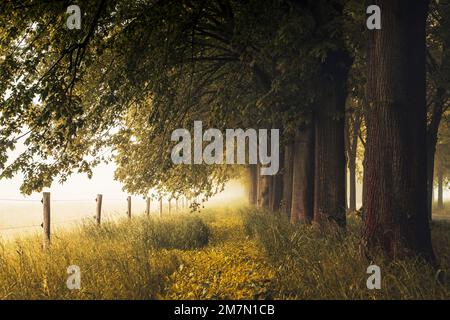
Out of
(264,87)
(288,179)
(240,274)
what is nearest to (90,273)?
(240,274)

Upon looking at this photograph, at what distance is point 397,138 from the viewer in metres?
6.33

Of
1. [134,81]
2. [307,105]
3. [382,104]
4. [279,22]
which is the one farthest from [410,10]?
[134,81]

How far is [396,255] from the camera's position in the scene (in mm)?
6055

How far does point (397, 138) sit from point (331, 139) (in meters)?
3.27

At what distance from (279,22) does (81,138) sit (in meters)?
5.89

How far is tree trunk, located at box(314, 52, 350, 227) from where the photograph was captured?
30.8 feet

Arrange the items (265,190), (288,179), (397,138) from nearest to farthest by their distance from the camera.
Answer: (397,138), (288,179), (265,190)

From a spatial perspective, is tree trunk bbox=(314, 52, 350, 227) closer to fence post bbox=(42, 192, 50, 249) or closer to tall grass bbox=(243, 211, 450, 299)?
tall grass bbox=(243, 211, 450, 299)

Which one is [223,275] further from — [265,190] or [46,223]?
[265,190]

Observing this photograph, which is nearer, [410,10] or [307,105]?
[410,10]

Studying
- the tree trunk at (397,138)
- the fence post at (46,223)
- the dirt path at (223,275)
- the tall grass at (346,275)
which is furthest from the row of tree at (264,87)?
the dirt path at (223,275)

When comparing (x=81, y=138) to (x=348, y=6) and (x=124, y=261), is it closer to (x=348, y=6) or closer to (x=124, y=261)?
(x=124, y=261)

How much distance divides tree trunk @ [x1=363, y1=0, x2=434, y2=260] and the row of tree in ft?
0.05

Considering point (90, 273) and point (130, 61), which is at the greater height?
point (130, 61)
